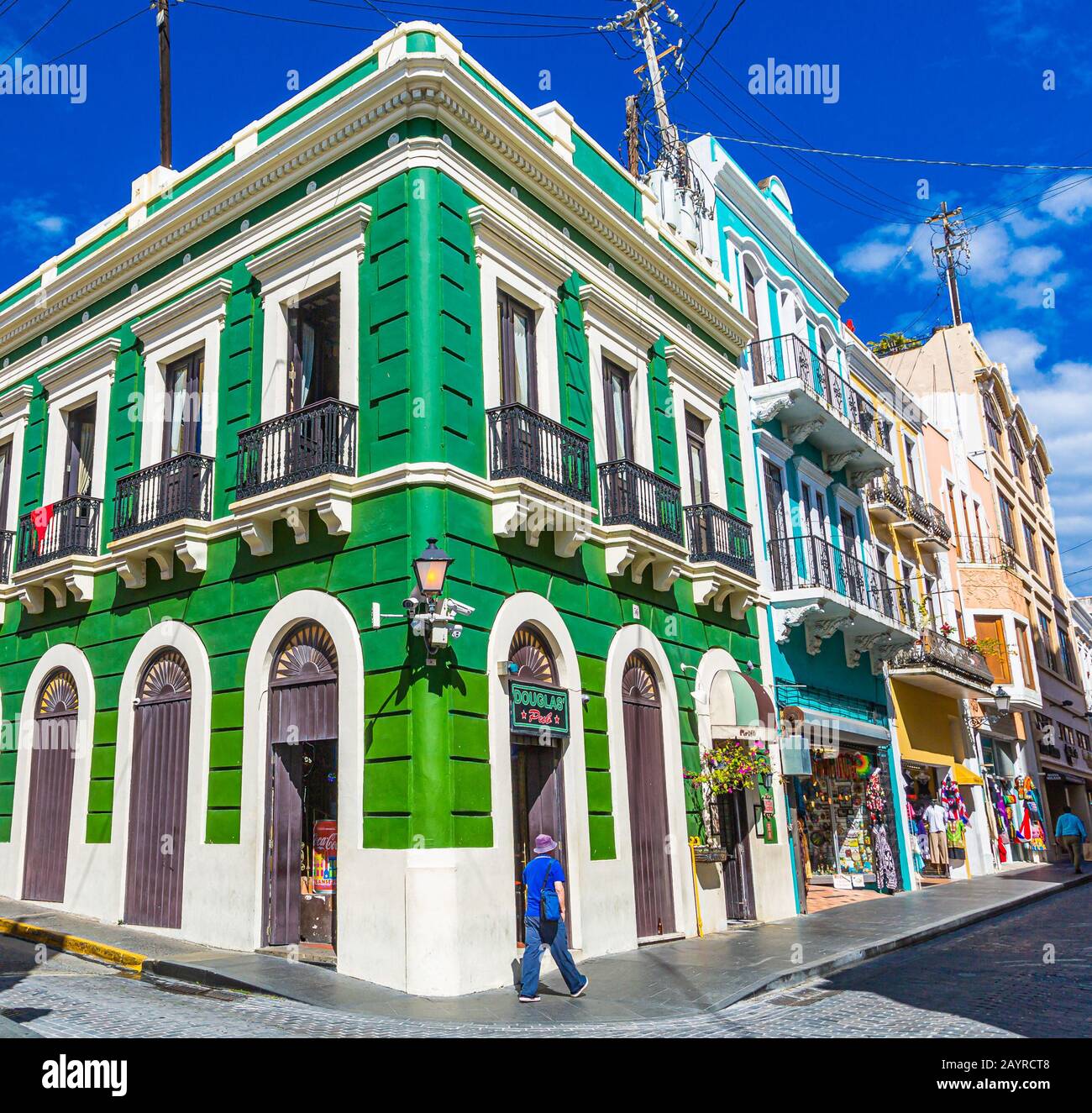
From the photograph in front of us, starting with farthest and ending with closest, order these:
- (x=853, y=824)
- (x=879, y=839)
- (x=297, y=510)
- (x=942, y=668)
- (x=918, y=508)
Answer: (x=918, y=508), (x=942, y=668), (x=853, y=824), (x=879, y=839), (x=297, y=510)

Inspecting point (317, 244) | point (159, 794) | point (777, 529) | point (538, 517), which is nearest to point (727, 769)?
point (538, 517)

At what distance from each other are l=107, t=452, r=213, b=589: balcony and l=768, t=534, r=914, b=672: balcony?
376 inches

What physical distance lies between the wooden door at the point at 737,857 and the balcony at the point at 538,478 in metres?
5.29

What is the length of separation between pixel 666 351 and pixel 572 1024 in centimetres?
1047

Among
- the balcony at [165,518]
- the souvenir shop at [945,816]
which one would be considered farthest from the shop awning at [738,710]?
the souvenir shop at [945,816]

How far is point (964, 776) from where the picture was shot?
2553 centimetres

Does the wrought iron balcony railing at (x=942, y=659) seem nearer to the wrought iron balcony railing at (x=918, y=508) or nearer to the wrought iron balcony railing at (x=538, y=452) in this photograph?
the wrought iron balcony railing at (x=918, y=508)

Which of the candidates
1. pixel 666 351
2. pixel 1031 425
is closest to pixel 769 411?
pixel 666 351

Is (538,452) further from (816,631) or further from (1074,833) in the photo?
(1074,833)

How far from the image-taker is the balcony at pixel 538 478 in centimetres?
1179

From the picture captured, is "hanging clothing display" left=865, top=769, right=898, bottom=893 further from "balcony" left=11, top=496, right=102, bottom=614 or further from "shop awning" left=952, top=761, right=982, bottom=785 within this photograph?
"balcony" left=11, top=496, right=102, bottom=614

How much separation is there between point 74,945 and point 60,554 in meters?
5.89

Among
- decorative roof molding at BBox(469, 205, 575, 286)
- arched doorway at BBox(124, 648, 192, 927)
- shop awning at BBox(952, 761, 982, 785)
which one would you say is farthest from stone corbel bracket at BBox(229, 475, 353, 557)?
shop awning at BBox(952, 761, 982, 785)

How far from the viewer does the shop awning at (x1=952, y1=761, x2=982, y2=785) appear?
25391mm
